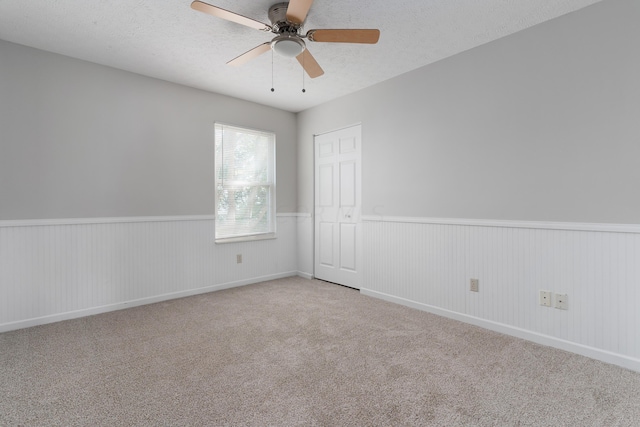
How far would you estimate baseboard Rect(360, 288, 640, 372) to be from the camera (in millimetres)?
2149

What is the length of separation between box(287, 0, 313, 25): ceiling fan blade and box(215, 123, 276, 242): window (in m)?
2.24

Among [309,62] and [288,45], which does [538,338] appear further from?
[288,45]

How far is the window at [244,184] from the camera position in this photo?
4.14 meters

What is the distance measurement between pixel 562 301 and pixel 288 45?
2.78 m

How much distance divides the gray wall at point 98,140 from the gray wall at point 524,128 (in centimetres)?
216

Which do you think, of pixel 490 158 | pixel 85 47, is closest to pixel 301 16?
pixel 490 158

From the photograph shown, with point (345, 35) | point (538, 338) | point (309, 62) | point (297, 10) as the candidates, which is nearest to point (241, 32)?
point (309, 62)

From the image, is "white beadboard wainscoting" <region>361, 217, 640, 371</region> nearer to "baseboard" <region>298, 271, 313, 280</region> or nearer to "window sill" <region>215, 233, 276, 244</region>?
"baseboard" <region>298, 271, 313, 280</region>

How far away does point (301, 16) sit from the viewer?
2082 millimetres

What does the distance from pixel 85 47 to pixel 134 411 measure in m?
2.97

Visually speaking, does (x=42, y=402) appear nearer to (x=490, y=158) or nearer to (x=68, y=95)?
(x=68, y=95)

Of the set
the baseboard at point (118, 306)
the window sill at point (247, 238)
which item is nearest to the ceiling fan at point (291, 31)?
the window sill at point (247, 238)

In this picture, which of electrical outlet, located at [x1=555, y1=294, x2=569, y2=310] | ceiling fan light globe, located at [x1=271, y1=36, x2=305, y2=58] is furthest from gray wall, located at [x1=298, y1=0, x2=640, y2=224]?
ceiling fan light globe, located at [x1=271, y1=36, x2=305, y2=58]

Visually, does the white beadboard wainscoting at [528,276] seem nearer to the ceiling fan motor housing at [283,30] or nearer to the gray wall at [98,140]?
the ceiling fan motor housing at [283,30]
